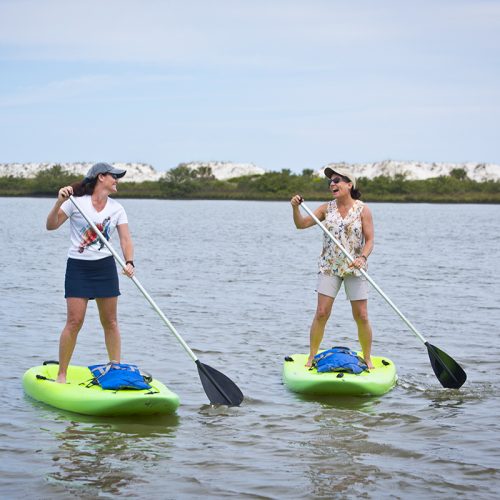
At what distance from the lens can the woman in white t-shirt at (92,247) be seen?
8125mm

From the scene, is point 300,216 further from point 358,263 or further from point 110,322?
point 110,322

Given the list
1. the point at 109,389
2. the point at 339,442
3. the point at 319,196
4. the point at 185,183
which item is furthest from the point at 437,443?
the point at 185,183

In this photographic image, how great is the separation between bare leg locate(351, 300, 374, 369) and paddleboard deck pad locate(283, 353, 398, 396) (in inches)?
6.9

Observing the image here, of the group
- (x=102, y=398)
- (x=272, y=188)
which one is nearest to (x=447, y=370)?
(x=102, y=398)

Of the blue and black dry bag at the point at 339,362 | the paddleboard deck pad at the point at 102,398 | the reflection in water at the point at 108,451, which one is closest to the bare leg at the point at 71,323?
the paddleboard deck pad at the point at 102,398

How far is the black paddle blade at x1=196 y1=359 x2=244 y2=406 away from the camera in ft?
28.2

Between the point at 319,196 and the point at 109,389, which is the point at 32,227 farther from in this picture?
the point at 319,196

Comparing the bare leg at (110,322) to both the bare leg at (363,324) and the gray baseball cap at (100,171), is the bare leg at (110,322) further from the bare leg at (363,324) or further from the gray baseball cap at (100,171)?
the bare leg at (363,324)

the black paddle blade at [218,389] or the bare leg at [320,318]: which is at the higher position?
the bare leg at [320,318]

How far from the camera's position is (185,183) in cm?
12106

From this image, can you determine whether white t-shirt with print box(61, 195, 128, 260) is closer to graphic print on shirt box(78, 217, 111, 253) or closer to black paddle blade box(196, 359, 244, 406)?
graphic print on shirt box(78, 217, 111, 253)

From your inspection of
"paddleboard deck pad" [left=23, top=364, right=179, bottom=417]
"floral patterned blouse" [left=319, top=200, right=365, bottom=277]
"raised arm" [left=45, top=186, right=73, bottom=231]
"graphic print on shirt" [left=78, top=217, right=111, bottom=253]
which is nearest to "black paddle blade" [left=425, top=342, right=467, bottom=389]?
"floral patterned blouse" [left=319, top=200, right=365, bottom=277]

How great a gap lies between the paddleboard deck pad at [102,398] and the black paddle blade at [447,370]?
2.91 m

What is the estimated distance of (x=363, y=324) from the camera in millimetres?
9352
